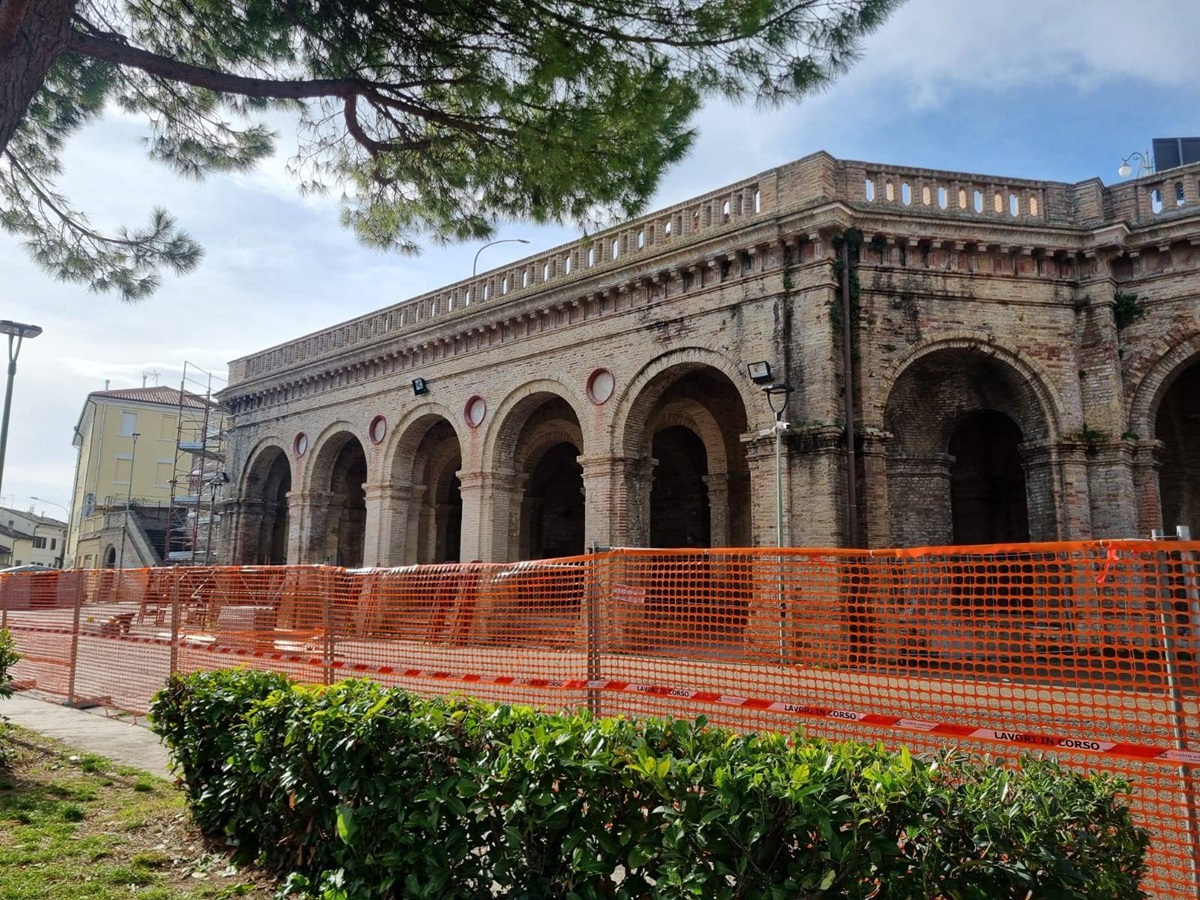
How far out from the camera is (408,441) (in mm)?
19516

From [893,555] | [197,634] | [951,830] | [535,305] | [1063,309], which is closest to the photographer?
[951,830]

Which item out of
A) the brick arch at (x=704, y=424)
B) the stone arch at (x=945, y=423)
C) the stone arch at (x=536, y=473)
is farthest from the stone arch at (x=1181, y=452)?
the stone arch at (x=536, y=473)

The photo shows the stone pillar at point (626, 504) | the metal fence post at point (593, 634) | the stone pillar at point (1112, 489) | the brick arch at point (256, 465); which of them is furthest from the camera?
the brick arch at point (256, 465)

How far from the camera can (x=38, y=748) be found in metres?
6.90

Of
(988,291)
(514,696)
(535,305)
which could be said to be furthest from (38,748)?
(988,291)

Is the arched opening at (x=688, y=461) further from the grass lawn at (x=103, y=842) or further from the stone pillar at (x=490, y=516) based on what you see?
the grass lawn at (x=103, y=842)

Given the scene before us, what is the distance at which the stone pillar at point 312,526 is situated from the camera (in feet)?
70.4

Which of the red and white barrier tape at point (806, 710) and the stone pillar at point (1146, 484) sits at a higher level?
the stone pillar at point (1146, 484)

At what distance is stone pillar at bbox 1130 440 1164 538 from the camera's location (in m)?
12.2

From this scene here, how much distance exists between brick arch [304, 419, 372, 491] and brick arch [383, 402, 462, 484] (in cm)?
200

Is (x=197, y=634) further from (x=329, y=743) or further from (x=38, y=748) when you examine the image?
(x=329, y=743)

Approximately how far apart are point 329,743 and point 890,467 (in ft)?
38.7

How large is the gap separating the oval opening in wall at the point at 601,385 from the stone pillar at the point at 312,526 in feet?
31.5

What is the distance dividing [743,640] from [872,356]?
8.46 metres
